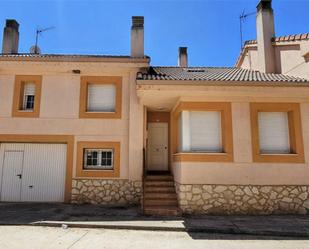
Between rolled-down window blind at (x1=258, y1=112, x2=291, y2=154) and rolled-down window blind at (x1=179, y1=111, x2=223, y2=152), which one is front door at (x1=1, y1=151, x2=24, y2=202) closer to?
rolled-down window blind at (x1=179, y1=111, x2=223, y2=152)

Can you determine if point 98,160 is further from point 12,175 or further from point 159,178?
point 12,175

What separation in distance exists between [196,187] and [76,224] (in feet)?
14.3

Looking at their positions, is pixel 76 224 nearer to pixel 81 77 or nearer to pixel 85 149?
pixel 85 149

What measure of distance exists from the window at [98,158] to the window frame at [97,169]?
0.19 meters

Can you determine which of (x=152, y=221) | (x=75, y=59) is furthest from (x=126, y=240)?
(x=75, y=59)

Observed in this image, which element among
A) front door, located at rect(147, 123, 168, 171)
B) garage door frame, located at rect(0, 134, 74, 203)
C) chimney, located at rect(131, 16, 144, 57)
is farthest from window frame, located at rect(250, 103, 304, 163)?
garage door frame, located at rect(0, 134, 74, 203)

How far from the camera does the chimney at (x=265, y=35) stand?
44.5 feet

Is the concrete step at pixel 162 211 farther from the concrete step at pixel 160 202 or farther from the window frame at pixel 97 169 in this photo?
the window frame at pixel 97 169

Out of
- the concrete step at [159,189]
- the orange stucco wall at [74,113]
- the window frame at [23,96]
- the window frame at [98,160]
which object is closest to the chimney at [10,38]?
the orange stucco wall at [74,113]

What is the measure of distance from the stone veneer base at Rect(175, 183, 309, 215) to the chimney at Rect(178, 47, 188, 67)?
11072 millimetres

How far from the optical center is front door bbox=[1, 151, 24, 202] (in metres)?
12.1

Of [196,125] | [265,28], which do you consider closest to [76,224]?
[196,125]

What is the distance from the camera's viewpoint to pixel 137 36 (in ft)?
44.5

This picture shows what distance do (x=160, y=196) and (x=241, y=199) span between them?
10.2ft
